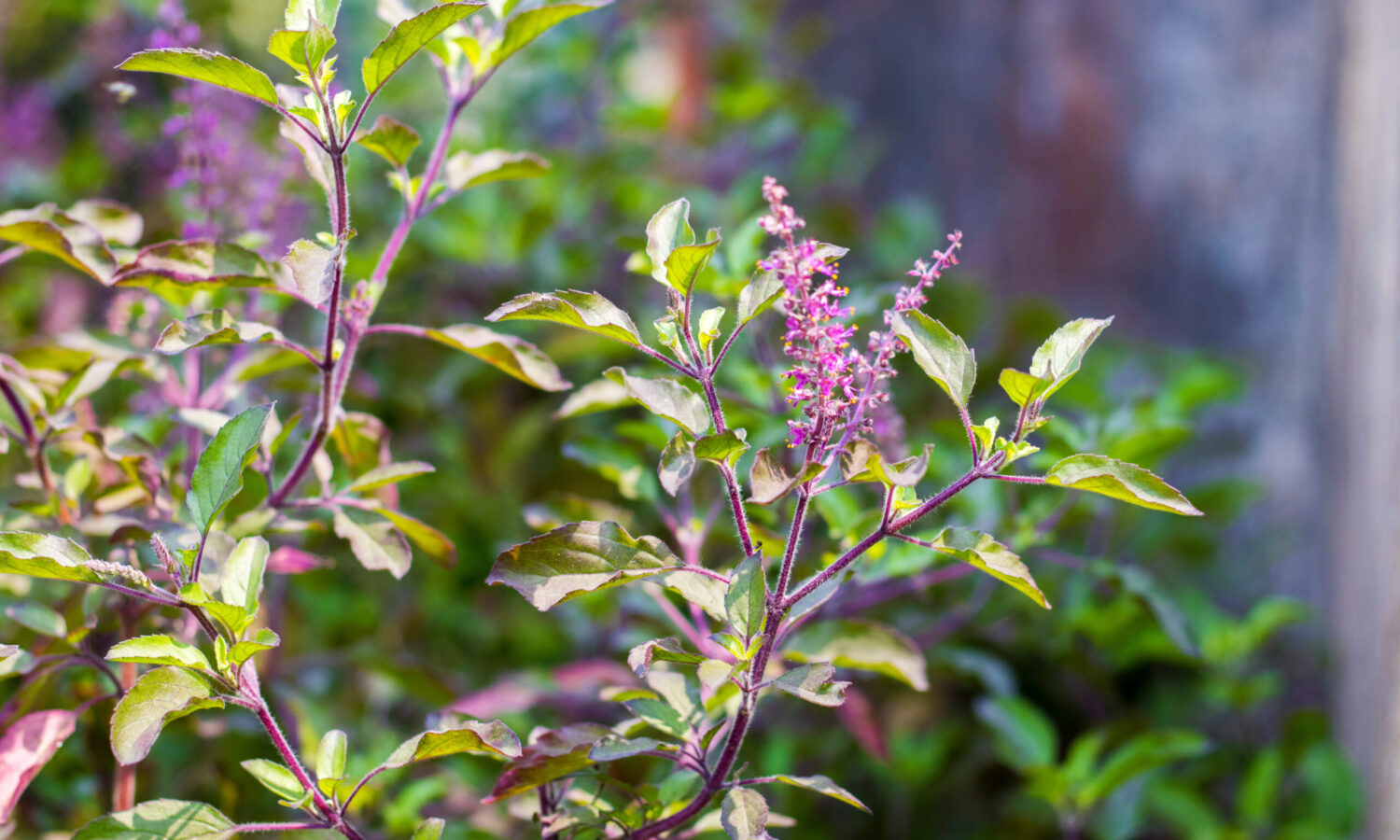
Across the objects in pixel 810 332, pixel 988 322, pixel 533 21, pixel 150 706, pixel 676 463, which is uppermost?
pixel 988 322

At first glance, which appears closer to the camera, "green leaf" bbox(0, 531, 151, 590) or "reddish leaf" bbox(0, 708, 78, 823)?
"green leaf" bbox(0, 531, 151, 590)

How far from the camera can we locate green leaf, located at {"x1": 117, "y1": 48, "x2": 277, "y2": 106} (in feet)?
1.93

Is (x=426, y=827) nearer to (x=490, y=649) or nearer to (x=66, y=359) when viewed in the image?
(x=66, y=359)

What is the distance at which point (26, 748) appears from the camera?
678 mm

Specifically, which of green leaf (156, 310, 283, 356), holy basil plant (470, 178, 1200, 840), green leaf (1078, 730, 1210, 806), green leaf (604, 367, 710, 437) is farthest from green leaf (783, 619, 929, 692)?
green leaf (156, 310, 283, 356)

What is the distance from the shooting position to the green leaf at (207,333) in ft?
2.02

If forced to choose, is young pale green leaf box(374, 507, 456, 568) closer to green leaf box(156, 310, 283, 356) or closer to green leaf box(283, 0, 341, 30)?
green leaf box(156, 310, 283, 356)

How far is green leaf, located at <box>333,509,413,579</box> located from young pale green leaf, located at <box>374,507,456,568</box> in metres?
0.01

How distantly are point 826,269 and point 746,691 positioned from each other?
10.0 inches

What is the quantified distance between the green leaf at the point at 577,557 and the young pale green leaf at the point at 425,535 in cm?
16

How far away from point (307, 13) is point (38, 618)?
0.47 m

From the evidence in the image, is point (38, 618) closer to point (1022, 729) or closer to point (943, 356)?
point (943, 356)

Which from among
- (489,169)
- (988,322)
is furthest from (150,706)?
(988,322)

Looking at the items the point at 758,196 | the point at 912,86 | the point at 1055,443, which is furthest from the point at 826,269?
the point at 912,86
